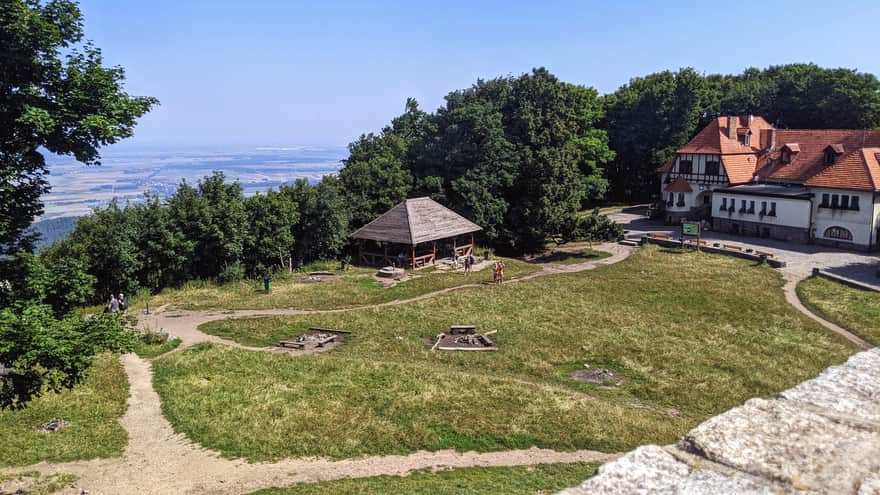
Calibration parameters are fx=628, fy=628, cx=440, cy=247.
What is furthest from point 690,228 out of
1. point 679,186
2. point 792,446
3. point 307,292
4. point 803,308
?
point 792,446

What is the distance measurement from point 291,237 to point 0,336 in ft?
96.7

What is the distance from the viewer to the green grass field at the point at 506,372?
16.7 metres

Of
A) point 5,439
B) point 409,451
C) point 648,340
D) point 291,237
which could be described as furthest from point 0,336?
point 291,237

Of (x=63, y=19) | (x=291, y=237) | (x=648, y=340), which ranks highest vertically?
(x=63, y=19)

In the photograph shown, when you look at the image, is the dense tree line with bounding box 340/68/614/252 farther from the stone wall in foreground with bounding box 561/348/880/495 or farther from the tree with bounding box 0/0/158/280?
the stone wall in foreground with bounding box 561/348/880/495

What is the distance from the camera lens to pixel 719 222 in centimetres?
5094

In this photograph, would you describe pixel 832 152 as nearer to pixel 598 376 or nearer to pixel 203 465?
pixel 598 376

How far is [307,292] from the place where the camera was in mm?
34344

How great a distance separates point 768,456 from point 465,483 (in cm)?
1110

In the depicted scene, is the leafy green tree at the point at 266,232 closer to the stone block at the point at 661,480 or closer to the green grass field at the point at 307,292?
the green grass field at the point at 307,292

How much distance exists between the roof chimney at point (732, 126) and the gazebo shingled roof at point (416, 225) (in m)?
26.3

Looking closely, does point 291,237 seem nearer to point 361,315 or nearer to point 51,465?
point 361,315

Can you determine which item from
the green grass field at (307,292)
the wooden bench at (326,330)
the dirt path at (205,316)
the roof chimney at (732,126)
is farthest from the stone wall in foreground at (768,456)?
the roof chimney at (732,126)

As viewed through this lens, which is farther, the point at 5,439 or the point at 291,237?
the point at 291,237
